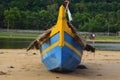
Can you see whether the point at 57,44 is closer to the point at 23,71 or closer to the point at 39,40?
the point at 39,40

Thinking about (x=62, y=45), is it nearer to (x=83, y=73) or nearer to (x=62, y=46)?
(x=62, y=46)

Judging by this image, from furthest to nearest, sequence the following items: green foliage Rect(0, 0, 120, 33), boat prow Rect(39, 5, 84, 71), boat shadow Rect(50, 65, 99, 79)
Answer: green foliage Rect(0, 0, 120, 33) → boat shadow Rect(50, 65, 99, 79) → boat prow Rect(39, 5, 84, 71)

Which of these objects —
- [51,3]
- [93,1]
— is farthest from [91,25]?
[93,1]

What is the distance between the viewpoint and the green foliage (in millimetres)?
126188

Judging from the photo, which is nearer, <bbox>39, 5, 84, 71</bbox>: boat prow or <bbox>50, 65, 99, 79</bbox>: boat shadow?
<bbox>39, 5, 84, 71</bbox>: boat prow

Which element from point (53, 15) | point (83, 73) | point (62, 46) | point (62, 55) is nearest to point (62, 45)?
point (62, 46)

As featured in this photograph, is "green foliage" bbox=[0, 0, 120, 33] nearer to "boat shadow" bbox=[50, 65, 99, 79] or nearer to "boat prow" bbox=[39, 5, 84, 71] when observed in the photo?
"boat shadow" bbox=[50, 65, 99, 79]

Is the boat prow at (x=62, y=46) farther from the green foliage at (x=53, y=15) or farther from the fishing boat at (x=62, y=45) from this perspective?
the green foliage at (x=53, y=15)

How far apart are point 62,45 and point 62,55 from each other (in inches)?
16.8

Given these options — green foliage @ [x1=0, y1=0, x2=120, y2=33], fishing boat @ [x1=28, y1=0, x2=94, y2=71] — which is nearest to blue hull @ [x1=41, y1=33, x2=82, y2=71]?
fishing boat @ [x1=28, y1=0, x2=94, y2=71]

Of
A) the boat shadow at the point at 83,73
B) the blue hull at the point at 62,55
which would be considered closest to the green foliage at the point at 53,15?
the boat shadow at the point at 83,73

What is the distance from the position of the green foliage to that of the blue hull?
343ft

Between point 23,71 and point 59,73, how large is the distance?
2.00m

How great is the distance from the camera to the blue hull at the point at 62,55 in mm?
16766
